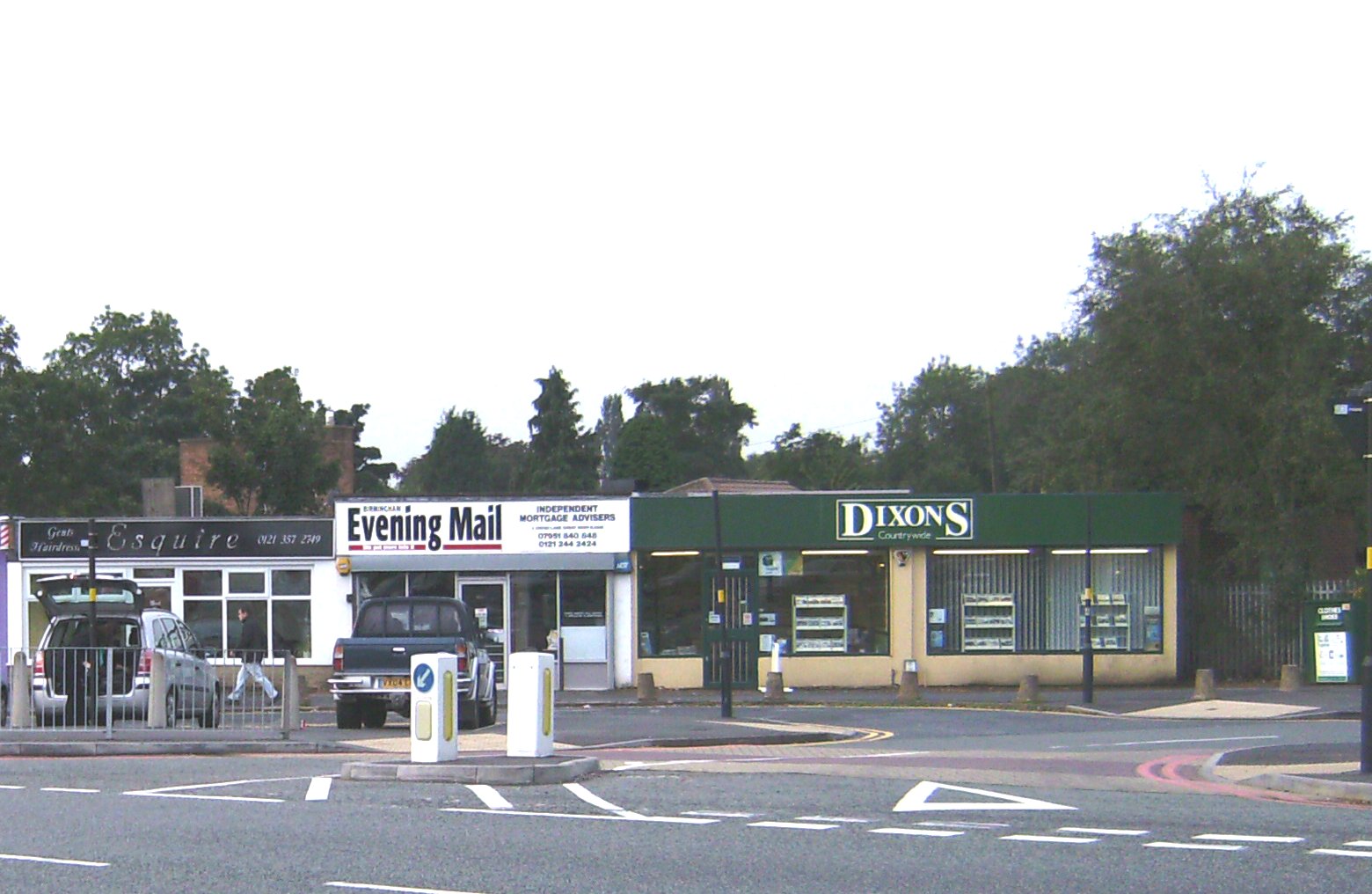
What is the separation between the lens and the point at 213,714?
22000mm

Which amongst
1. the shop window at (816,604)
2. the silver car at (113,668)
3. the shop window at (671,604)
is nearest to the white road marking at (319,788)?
the silver car at (113,668)

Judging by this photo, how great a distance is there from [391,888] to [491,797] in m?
4.68

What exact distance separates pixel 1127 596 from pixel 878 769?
64.5ft

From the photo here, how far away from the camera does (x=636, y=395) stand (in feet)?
379

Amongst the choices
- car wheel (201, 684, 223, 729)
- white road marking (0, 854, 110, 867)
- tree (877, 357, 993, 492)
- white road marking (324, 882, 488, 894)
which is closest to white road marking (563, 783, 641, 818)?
white road marking (324, 882, 488, 894)

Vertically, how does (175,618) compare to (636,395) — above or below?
below

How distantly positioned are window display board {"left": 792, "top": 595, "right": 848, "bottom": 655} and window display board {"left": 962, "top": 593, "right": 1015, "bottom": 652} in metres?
2.50

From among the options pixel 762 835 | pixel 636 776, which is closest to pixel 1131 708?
pixel 636 776

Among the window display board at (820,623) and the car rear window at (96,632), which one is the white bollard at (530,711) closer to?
the car rear window at (96,632)

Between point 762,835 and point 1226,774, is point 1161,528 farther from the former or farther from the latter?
point 762,835

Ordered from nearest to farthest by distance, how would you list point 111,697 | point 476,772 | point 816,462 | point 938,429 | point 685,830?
point 685,830, point 476,772, point 111,697, point 816,462, point 938,429

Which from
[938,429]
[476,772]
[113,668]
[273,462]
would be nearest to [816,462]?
[938,429]

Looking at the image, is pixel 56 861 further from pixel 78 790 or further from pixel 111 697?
pixel 111 697

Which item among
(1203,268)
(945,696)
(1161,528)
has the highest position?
(1203,268)
